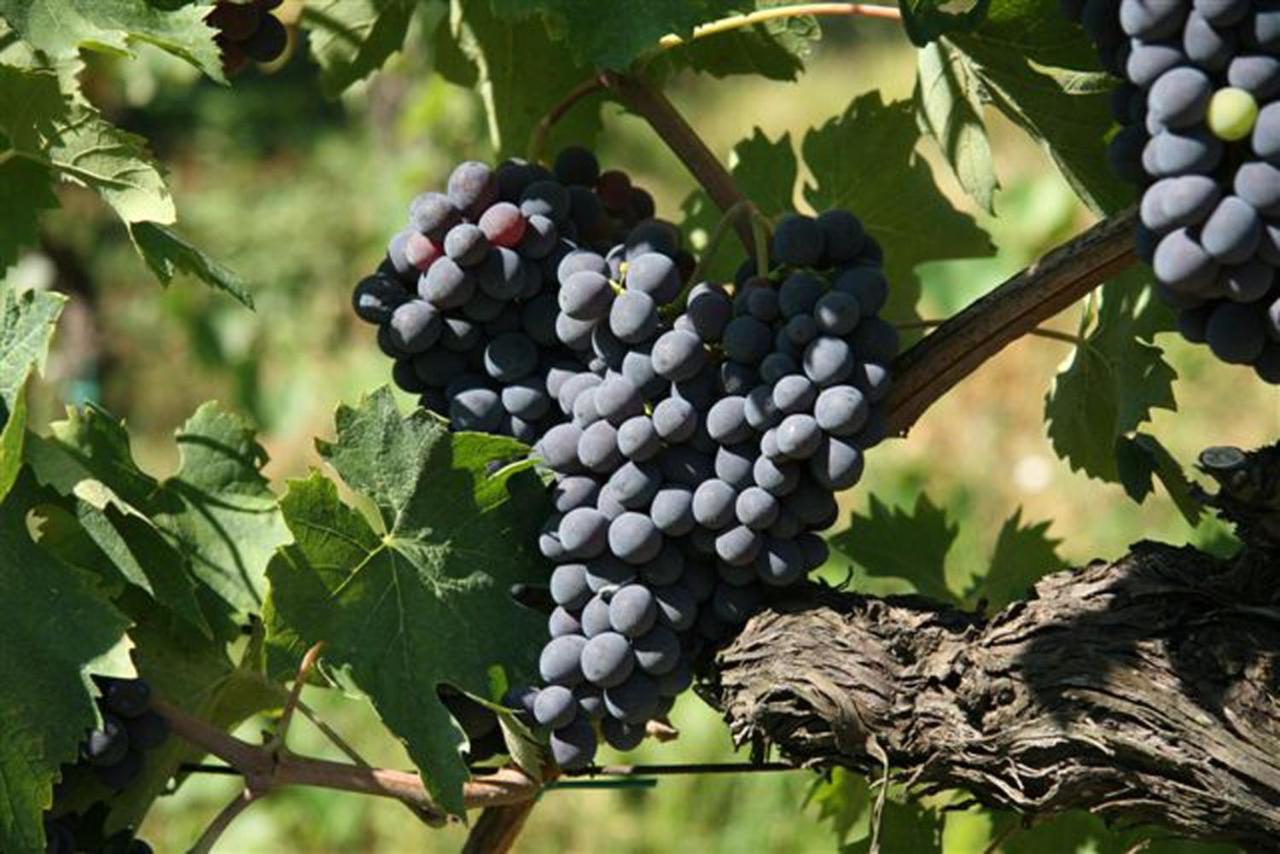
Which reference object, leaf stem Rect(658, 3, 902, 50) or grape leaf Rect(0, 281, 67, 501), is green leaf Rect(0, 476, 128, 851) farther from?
leaf stem Rect(658, 3, 902, 50)

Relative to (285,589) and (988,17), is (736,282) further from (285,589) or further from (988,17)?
(285,589)

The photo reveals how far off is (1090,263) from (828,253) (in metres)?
0.14

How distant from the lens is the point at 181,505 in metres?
1.16

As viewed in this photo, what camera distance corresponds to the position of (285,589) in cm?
99

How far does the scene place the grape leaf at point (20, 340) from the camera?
37.6 inches

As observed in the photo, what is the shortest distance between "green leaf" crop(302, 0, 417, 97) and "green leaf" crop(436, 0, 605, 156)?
0.04 m

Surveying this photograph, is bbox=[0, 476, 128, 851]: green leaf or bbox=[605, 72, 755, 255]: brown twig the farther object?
bbox=[605, 72, 755, 255]: brown twig

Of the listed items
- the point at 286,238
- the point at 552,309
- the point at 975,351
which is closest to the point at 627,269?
the point at 552,309

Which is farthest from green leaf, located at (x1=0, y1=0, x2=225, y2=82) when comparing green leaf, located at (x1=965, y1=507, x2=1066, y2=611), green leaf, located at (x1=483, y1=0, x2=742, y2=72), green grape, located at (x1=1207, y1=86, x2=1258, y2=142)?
green leaf, located at (x1=965, y1=507, x2=1066, y2=611)

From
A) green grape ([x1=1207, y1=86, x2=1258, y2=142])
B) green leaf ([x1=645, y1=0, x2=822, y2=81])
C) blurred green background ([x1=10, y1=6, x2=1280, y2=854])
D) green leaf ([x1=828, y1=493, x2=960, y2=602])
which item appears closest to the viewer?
green grape ([x1=1207, y1=86, x2=1258, y2=142])

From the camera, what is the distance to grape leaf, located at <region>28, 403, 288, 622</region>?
3.50ft

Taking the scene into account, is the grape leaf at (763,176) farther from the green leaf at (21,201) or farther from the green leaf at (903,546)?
the green leaf at (21,201)

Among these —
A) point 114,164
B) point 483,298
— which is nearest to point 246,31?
point 114,164

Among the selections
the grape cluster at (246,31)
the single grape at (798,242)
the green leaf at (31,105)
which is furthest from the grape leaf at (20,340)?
the single grape at (798,242)
